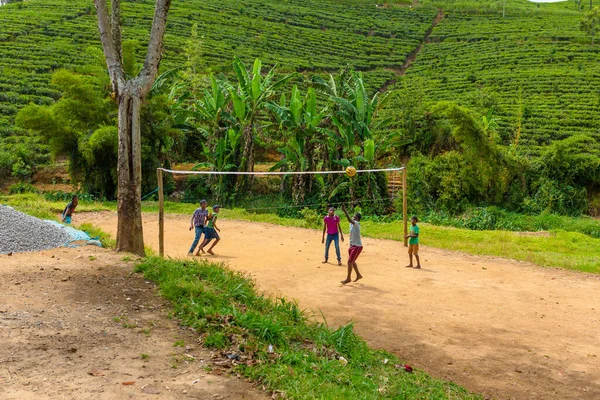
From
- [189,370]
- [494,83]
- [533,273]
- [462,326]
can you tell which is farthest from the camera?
[494,83]

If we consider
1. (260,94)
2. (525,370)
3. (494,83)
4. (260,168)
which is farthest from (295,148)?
(494,83)

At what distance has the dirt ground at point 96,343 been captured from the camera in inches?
200

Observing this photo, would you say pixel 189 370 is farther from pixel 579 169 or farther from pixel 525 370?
pixel 579 169

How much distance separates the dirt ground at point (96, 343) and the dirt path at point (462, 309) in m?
2.93

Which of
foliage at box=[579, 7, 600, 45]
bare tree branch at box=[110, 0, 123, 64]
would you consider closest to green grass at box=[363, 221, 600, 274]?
bare tree branch at box=[110, 0, 123, 64]

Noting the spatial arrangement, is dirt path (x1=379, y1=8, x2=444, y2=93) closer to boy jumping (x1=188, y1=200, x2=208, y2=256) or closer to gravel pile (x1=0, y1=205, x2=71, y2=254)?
boy jumping (x1=188, y1=200, x2=208, y2=256)

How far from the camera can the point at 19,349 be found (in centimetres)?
576

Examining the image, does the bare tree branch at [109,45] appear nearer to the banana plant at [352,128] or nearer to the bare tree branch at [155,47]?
the bare tree branch at [155,47]

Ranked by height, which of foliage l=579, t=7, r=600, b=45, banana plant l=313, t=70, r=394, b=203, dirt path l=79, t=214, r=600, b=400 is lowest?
dirt path l=79, t=214, r=600, b=400

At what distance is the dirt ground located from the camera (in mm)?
5078

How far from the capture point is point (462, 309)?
32.2 ft

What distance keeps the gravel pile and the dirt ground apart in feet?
5.96

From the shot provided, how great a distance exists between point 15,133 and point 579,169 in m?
28.9

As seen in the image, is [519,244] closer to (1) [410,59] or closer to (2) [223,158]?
(2) [223,158]
